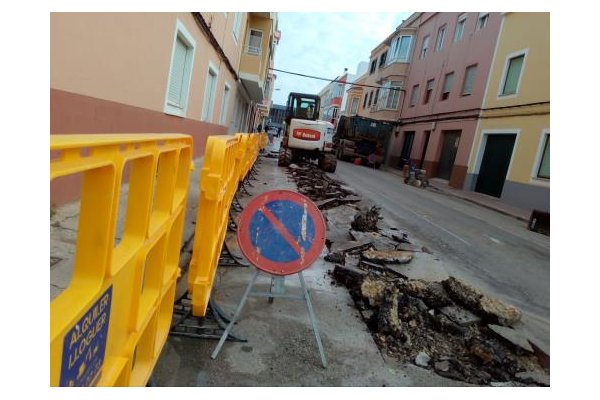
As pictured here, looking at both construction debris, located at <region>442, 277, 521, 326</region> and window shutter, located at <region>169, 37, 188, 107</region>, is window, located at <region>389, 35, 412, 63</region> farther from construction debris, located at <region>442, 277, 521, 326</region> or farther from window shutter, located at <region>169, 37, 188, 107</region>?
construction debris, located at <region>442, 277, 521, 326</region>

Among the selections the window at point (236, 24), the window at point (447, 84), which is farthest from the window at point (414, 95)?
the window at point (236, 24)

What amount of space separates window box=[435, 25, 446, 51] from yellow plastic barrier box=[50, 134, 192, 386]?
2653cm

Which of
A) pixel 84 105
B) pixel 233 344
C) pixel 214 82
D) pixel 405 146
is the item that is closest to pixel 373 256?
pixel 233 344

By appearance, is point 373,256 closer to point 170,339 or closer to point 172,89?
point 170,339

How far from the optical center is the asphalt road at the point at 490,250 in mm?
5070

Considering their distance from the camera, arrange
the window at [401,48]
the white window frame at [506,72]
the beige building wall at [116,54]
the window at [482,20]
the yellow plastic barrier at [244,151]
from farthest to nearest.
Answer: the window at [401,48] < the window at [482,20] < the white window frame at [506,72] < the yellow plastic barrier at [244,151] < the beige building wall at [116,54]

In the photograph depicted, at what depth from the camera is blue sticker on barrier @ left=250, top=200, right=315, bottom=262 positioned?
3.15 m

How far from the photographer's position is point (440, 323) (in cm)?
374

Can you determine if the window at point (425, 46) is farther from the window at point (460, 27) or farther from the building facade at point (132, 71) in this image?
the building facade at point (132, 71)

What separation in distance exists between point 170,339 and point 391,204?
8.94m

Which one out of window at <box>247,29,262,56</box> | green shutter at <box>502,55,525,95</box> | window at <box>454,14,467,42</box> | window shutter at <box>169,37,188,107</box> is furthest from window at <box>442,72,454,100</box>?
window shutter at <box>169,37,188,107</box>

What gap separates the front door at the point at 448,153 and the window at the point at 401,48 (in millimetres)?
10129

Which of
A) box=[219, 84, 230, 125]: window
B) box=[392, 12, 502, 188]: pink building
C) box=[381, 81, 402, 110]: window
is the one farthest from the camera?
box=[381, 81, 402, 110]: window

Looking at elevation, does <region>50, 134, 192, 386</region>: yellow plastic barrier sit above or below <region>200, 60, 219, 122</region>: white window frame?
below
